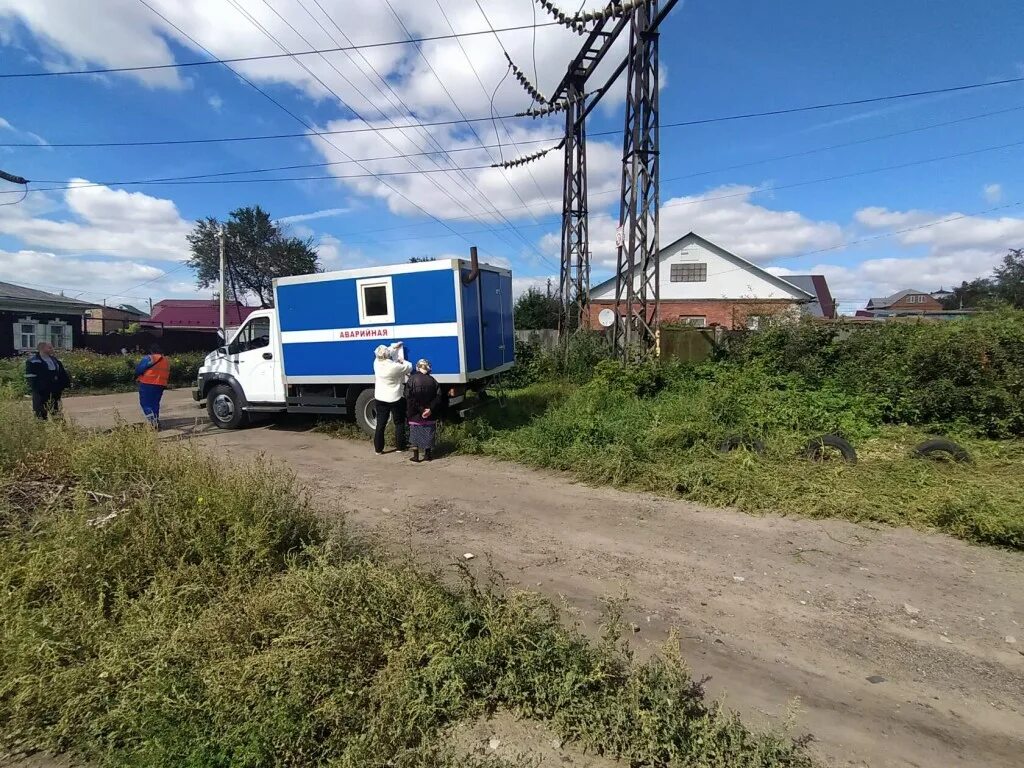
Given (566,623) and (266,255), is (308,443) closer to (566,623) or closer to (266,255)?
(566,623)

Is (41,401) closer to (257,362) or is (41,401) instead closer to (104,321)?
(257,362)

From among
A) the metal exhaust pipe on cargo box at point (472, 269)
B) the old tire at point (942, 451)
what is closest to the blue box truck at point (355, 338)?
the metal exhaust pipe on cargo box at point (472, 269)

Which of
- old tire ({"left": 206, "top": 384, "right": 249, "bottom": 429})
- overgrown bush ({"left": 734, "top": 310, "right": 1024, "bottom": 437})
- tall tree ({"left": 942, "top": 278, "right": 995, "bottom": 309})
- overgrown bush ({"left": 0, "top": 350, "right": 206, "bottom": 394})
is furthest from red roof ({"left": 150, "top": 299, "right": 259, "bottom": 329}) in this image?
tall tree ({"left": 942, "top": 278, "right": 995, "bottom": 309})

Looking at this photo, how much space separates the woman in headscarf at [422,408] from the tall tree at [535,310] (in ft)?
54.7

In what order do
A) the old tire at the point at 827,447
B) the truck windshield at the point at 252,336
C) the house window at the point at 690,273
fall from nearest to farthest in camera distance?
the old tire at the point at 827,447, the truck windshield at the point at 252,336, the house window at the point at 690,273

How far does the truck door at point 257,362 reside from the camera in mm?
10312

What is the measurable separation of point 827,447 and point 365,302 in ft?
23.7

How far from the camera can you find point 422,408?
8039mm

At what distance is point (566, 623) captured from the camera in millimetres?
3555

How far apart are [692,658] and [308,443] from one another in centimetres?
783

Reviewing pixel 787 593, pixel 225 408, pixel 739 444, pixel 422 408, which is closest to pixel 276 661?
pixel 787 593

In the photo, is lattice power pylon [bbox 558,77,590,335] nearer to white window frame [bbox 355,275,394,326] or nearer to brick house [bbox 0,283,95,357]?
white window frame [bbox 355,275,394,326]

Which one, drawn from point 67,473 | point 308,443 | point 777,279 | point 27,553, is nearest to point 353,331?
point 308,443

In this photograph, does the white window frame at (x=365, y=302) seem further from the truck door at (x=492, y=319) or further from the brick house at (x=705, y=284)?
the brick house at (x=705, y=284)
